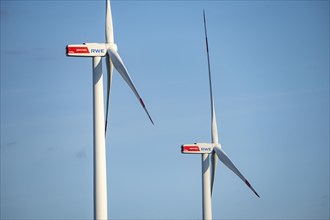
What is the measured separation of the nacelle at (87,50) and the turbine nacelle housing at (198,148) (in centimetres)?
2542

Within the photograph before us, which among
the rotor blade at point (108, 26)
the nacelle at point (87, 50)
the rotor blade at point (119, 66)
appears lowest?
the rotor blade at point (119, 66)

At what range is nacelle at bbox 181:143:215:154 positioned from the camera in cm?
10175

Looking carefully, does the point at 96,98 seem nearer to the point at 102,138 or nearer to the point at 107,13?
the point at 102,138

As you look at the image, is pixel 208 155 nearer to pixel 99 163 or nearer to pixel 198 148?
pixel 198 148

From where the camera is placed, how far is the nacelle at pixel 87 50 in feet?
254

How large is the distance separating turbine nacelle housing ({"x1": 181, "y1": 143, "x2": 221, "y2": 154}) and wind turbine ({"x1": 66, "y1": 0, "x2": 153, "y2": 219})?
938 inches

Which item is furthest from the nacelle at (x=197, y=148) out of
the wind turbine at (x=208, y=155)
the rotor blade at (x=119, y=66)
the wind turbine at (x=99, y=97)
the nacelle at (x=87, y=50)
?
the nacelle at (x=87, y=50)

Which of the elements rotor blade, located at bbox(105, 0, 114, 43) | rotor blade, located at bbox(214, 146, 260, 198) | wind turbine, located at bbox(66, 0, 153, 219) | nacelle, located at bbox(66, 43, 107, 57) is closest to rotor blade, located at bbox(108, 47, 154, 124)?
wind turbine, located at bbox(66, 0, 153, 219)

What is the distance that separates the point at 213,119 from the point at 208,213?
33.7 ft

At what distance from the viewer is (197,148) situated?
10181cm

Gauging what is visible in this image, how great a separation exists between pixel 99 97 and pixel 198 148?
2709cm

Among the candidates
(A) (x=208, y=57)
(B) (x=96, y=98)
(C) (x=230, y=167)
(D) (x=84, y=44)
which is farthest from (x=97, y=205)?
(A) (x=208, y=57)

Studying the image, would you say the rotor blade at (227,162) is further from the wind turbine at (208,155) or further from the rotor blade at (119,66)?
the rotor blade at (119,66)

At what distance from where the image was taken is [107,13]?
82.8m
